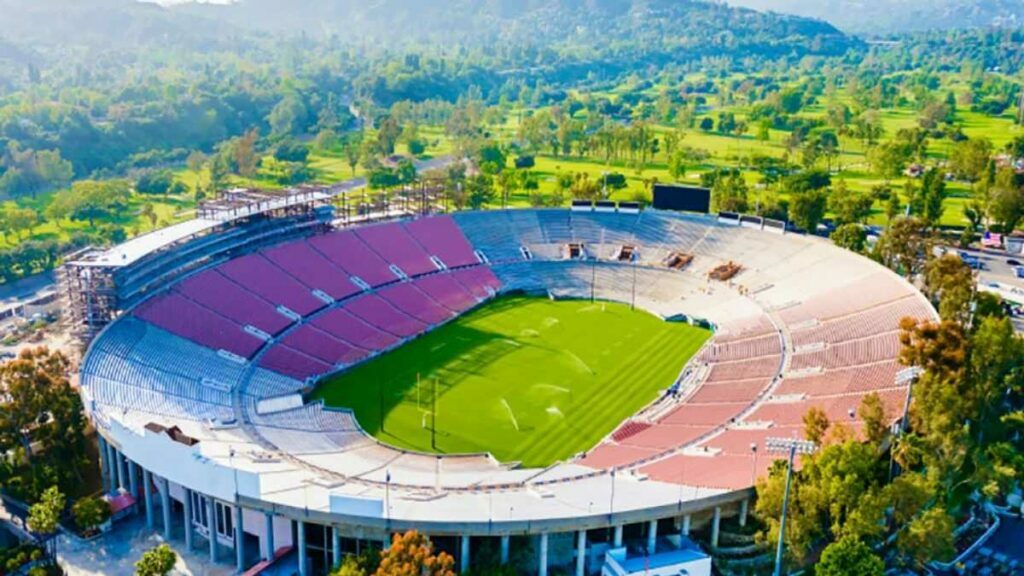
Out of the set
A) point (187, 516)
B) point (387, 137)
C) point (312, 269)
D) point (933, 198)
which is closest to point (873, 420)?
point (187, 516)

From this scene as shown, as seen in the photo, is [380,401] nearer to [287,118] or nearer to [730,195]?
[730,195]

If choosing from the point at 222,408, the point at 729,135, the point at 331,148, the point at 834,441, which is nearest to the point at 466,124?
the point at 331,148

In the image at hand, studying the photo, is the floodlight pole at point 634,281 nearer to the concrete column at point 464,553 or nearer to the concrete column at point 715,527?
the concrete column at point 715,527

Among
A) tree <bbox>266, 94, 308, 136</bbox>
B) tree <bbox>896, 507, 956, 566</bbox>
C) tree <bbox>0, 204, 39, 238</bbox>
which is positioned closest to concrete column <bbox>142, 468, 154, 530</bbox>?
tree <bbox>896, 507, 956, 566</bbox>

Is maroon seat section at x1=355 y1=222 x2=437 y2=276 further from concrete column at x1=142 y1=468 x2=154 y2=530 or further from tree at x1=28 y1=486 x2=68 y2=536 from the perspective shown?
tree at x1=28 y1=486 x2=68 y2=536

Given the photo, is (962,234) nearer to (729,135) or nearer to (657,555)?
(657,555)
